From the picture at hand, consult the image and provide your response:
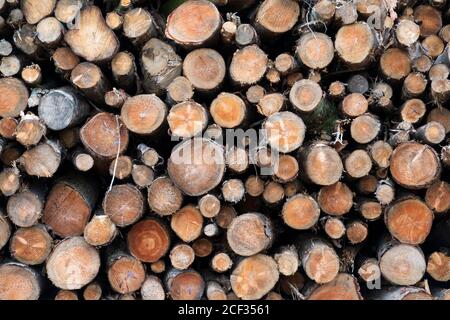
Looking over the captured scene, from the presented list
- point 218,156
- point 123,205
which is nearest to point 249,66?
point 218,156

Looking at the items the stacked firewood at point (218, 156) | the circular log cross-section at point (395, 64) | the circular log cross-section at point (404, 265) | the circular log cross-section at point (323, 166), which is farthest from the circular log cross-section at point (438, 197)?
the circular log cross-section at point (395, 64)

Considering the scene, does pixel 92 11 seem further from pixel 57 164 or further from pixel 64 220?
pixel 64 220

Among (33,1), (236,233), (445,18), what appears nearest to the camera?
(236,233)

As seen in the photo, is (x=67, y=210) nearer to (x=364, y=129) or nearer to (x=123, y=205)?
(x=123, y=205)

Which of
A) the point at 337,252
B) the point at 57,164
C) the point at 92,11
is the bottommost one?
the point at 337,252

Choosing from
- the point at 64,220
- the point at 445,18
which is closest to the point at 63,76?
the point at 64,220

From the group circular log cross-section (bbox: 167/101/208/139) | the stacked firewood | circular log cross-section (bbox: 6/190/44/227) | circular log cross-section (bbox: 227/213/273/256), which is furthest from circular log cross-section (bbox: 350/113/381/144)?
circular log cross-section (bbox: 6/190/44/227)

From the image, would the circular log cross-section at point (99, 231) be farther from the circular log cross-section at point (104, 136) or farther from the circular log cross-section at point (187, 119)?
the circular log cross-section at point (187, 119)

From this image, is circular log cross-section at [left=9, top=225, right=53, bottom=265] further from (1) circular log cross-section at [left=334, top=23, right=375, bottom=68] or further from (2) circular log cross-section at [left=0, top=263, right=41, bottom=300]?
(1) circular log cross-section at [left=334, top=23, right=375, bottom=68]
